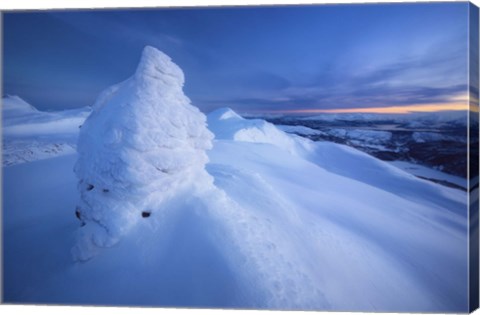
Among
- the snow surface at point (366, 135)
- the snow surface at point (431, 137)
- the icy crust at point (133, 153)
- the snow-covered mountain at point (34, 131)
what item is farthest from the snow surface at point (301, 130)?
the snow-covered mountain at point (34, 131)

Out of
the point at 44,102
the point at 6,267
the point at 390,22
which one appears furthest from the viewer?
the point at 44,102

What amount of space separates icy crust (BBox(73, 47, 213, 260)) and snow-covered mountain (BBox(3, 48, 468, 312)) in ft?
0.05

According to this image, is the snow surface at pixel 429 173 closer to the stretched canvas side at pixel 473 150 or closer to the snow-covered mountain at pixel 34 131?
the stretched canvas side at pixel 473 150

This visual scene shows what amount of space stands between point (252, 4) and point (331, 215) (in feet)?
9.52

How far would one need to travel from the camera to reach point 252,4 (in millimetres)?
3504

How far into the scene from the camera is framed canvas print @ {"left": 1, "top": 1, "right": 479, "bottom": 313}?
3.20 m

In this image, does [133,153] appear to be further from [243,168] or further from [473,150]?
[473,150]

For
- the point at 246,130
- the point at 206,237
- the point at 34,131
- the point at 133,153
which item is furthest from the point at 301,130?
the point at 34,131

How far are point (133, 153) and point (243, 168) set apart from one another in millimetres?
1559

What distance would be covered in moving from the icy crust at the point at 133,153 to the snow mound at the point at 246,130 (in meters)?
0.63

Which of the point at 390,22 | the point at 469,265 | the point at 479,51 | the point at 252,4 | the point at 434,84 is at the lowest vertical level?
the point at 469,265

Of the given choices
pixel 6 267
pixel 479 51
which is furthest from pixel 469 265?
pixel 6 267

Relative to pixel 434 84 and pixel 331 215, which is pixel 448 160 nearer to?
pixel 434 84

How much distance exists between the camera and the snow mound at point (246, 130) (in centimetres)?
397
